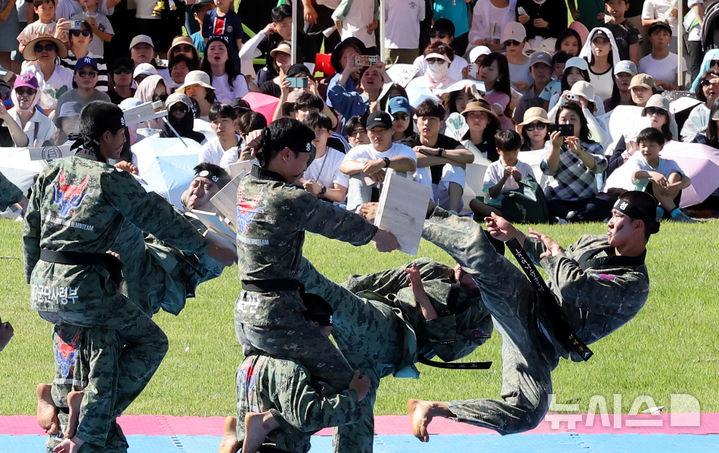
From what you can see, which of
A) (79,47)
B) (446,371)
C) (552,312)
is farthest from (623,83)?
(552,312)

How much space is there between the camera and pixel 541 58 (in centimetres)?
1442

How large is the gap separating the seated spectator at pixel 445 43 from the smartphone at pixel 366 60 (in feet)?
2.72

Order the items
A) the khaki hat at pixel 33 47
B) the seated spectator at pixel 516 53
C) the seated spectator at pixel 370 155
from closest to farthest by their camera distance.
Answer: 1. the seated spectator at pixel 370 155
2. the khaki hat at pixel 33 47
3. the seated spectator at pixel 516 53

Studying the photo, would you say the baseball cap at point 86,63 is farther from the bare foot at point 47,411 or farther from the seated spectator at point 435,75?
the bare foot at point 47,411

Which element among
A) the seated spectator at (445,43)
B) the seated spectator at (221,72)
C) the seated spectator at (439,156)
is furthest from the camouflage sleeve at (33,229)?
the seated spectator at (445,43)

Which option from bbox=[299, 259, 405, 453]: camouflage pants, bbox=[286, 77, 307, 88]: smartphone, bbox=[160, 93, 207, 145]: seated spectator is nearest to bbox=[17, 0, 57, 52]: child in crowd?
bbox=[160, 93, 207, 145]: seated spectator

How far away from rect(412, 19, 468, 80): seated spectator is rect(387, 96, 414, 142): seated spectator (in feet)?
6.07

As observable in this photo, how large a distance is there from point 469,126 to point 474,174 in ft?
2.40

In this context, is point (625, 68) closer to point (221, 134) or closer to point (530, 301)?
point (221, 134)

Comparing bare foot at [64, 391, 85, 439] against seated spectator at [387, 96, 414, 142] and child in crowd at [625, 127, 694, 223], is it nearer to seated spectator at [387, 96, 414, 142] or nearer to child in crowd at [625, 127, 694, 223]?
seated spectator at [387, 96, 414, 142]

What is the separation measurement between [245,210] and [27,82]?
7.58 meters

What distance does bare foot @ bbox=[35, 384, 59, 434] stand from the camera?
6.36 meters

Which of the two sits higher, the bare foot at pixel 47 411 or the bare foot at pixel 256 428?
the bare foot at pixel 256 428

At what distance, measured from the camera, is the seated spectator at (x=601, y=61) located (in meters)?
14.5
